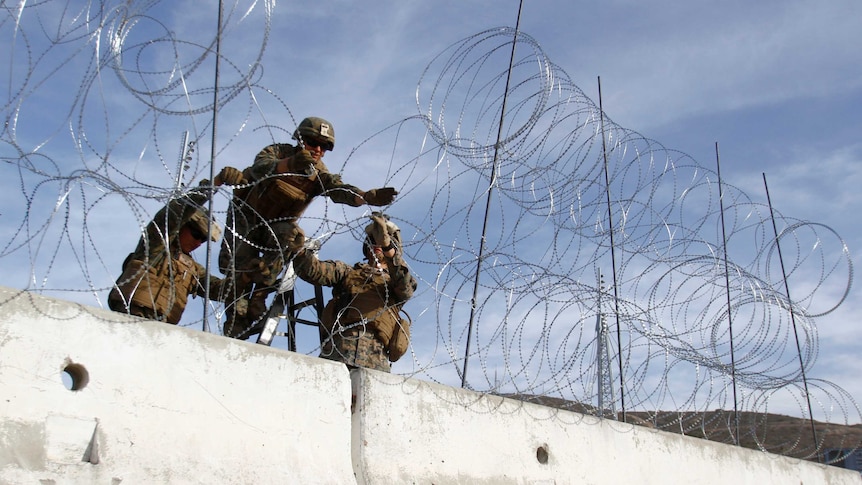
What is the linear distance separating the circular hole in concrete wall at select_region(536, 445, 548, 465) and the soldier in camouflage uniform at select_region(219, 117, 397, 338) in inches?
72.5

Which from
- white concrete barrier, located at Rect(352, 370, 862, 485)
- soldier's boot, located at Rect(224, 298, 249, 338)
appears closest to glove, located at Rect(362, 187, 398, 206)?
→ soldier's boot, located at Rect(224, 298, 249, 338)

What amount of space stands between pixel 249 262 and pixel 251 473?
6.49 feet

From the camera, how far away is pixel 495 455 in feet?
19.0

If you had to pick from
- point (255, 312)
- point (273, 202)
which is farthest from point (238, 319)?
point (273, 202)

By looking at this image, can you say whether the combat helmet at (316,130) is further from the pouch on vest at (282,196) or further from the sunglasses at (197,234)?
the sunglasses at (197,234)

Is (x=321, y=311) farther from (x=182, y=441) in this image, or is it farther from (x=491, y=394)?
Answer: (x=182, y=441)

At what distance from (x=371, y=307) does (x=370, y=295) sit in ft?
0.29

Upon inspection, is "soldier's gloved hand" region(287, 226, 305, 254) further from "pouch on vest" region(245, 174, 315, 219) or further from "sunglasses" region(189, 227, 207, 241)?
"sunglasses" region(189, 227, 207, 241)

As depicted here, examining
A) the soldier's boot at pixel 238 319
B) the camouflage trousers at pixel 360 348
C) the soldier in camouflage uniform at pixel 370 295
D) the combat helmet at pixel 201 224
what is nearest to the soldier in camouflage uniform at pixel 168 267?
the combat helmet at pixel 201 224

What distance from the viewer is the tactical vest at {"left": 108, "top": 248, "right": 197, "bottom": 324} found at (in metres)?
5.45

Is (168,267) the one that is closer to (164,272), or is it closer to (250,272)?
(164,272)

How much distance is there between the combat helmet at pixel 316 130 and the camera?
6.41 metres

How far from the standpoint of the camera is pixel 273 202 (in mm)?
6250

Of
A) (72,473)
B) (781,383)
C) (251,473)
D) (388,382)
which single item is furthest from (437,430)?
(781,383)
